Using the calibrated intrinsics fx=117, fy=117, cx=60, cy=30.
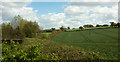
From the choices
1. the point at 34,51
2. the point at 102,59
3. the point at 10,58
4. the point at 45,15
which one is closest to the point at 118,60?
the point at 102,59

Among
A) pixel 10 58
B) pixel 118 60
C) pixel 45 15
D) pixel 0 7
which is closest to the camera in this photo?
pixel 0 7

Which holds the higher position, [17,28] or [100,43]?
[17,28]

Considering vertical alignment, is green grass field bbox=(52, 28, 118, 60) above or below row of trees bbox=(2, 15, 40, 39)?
below

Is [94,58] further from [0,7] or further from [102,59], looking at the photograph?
[0,7]

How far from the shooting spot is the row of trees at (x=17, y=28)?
7865 mm

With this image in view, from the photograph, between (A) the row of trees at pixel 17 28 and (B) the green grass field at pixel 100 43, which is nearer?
(B) the green grass field at pixel 100 43

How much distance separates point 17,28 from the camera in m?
8.62

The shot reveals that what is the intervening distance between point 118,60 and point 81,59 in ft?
3.49

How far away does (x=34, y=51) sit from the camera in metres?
3.09

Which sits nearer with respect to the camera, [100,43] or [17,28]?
[100,43]

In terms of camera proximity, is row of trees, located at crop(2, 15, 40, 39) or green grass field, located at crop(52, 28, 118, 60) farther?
row of trees, located at crop(2, 15, 40, 39)

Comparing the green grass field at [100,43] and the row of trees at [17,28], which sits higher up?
the row of trees at [17,28]

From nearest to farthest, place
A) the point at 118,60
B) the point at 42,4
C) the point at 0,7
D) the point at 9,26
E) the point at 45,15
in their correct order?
the point at 0,7, the point at 118,60, the point at 42,4, the point at 45,15, the point at 9,26

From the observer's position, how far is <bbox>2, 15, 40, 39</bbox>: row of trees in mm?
7865
